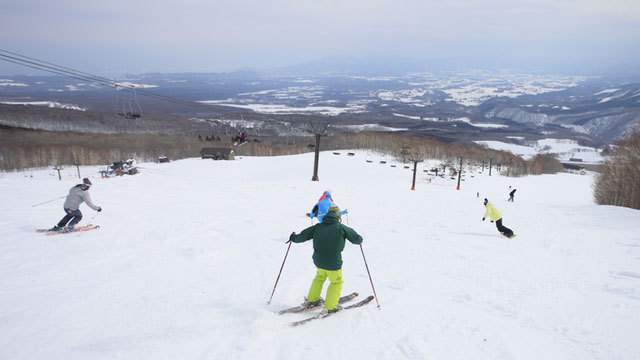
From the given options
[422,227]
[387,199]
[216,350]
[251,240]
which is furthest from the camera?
[387,199]

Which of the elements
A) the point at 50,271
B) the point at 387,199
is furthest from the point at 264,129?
the point at 50,271

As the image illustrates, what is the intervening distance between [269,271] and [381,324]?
300cm

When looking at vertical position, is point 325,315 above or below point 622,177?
below

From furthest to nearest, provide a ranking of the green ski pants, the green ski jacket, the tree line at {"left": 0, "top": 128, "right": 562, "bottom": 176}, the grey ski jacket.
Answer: the tree line at {"left": 0, "top": 128, "right": 562, "bottom": 176}
the grey ski jacket
the green ski pants
the green ski jacket

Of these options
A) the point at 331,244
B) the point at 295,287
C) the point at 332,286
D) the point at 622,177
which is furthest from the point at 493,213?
the point at 622,177

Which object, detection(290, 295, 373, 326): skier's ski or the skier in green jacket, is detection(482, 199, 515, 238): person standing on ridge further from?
the skier in green jacket

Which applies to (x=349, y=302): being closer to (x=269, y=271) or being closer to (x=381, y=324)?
(x=381, y=324)

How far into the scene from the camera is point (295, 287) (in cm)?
Result: 662

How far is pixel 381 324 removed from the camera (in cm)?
524

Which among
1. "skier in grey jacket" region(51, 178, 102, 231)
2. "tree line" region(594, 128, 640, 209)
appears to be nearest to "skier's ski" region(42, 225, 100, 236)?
"skier in grey jacket" region(51, 178, 102, 231)

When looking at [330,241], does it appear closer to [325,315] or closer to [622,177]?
[325,315]

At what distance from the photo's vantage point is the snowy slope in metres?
4.72

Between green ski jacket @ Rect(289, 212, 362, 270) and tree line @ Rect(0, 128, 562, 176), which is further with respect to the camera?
tree line @ Rect(0, 128, 562, 176)

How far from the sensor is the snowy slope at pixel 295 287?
Answer: 4723 mm
